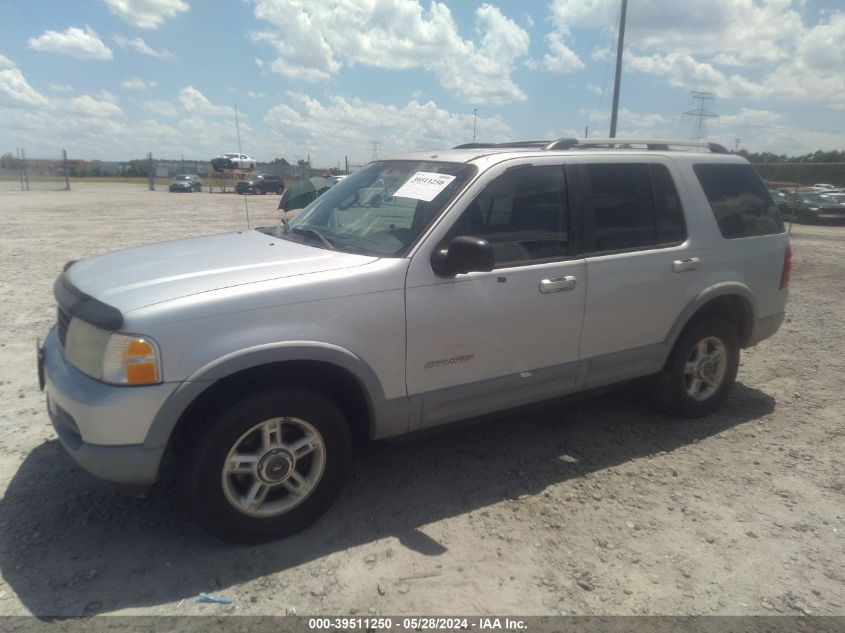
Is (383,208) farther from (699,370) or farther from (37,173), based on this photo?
(37,173)

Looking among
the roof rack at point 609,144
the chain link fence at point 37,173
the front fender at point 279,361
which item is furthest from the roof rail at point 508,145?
the chain link fence at point 37,173

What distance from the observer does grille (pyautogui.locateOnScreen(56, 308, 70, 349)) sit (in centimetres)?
312

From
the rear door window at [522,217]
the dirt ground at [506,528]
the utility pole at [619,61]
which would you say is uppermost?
the utility pole at [619,61]

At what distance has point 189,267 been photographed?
10.5 ft

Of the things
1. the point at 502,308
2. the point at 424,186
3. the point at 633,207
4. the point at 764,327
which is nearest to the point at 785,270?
the point at 764,327

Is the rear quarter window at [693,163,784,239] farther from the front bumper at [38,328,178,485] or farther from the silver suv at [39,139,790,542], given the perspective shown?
the front bumper at [38,328,178,485]

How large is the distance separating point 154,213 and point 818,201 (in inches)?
937

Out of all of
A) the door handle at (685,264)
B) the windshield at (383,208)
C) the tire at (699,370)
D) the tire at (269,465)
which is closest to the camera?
the tire at (269,465)

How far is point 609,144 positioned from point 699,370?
1.82m

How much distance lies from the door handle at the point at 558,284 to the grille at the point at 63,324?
2546 millimetres

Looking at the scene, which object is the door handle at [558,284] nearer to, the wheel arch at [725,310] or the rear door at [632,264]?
the rear door at [632,264]

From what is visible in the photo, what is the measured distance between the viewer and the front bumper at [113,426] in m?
2.69

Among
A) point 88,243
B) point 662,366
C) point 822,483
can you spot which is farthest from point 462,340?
point 88,243

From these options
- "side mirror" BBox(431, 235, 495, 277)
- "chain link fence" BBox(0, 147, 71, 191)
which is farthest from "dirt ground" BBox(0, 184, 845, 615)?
"chain link fence" BBox(0, 147, 71, 191)
